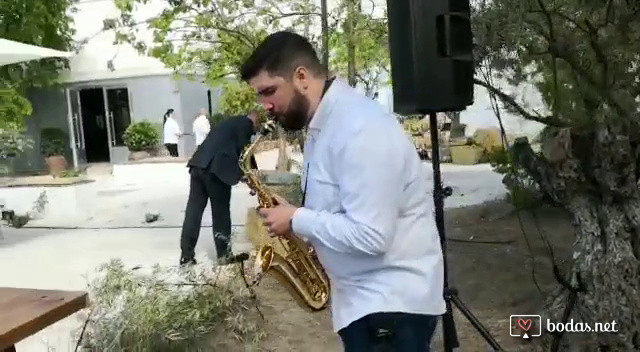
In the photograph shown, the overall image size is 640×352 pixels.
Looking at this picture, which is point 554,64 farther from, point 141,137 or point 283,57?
point 141,137

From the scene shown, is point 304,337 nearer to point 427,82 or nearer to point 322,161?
point 427,82

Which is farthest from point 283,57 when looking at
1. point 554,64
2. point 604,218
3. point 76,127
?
point 76,127

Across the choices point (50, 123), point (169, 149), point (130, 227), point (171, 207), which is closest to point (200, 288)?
point (130, 227)

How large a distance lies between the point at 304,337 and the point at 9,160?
12104mm

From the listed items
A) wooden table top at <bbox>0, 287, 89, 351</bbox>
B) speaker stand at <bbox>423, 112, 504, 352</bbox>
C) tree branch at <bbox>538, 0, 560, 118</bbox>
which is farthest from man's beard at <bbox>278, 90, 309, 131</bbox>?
tree branch at <bbox>538, 0, 560, 118</bbox>

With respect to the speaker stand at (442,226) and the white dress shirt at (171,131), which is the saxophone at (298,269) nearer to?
the speaker stand at (442,226)

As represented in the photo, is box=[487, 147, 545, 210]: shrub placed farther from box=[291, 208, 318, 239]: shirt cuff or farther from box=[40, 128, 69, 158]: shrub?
box=[40, 128, 69, 158]: shrub

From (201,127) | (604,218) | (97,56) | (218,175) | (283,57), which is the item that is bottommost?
(604,218)

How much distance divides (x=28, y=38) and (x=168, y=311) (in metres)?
10.3

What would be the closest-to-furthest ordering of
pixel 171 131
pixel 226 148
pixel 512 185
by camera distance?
pixel 226 148, pixel 512 185, pixel 171 131

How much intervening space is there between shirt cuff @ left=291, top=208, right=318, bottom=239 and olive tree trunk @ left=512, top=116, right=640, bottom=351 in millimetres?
1905

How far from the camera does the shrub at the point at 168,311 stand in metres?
3.39

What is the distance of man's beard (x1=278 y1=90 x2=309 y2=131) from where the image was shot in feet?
5.47

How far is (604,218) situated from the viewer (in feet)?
10.4
